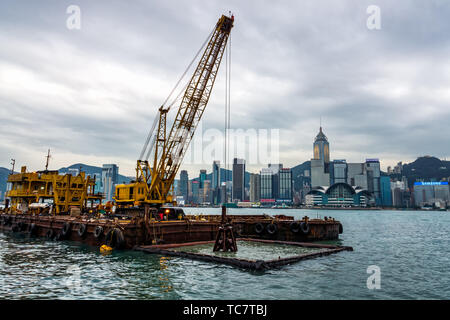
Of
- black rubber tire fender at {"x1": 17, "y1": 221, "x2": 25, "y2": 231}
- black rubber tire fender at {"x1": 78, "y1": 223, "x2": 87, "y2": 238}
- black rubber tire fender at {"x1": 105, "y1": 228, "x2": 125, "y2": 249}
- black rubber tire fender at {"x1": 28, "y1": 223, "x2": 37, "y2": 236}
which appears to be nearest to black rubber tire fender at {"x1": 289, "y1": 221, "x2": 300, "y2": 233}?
black rubber tire fender at {"x1": 105, "y1": 228, "x2": 125, "y2": 249}

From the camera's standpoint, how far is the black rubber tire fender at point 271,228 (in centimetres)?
4228

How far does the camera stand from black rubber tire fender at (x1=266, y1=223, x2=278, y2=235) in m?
42.3

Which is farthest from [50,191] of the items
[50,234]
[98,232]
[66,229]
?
[98,232]

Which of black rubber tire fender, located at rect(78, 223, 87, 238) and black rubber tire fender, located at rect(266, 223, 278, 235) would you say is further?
black rubber tire fender, located at rect(266, 223, 278, 235)

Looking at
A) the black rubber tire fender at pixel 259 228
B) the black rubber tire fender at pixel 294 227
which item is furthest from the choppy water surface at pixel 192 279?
the black rubber tire fender at pixel 259 228

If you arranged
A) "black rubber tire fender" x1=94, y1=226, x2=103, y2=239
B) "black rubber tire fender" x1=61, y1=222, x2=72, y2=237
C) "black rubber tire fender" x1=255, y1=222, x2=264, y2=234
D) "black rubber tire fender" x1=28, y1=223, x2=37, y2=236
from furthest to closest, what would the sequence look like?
"black rubber tire fender" x1=255, y1=222, x2=264, y2=234 → "black rubber tire fender" x1=28, y1=223, x2=37, y2=236 → "black rubber tire fender" x1=61, y1=222, x2=72, y2=237 → "black rubber tire fender" x1=94, y1=226, x2=103, y2=239

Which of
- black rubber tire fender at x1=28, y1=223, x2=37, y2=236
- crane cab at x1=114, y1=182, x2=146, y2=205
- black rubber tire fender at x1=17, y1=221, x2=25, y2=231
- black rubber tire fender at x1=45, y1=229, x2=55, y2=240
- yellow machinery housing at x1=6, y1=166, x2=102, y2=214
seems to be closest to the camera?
black rubber tire fender at x1=45, y1=229, x2=55, y2=240

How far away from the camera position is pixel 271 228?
42.6 m

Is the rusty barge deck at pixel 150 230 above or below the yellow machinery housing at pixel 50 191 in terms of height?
below

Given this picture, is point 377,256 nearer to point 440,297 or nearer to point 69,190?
point 440,297

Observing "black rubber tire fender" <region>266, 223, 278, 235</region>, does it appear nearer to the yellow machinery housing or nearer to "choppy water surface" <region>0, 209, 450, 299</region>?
"choppy water surface" <region>0, 209, 450, 299</region>

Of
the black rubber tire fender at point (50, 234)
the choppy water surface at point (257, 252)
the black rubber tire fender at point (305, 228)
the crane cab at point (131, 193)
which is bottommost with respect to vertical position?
the choppy water surface at point (257, 252)

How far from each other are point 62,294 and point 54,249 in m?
17.4

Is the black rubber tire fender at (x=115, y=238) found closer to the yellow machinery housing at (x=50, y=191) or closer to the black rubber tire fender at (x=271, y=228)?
the black rubber tire fender at (x=271, y=228)
